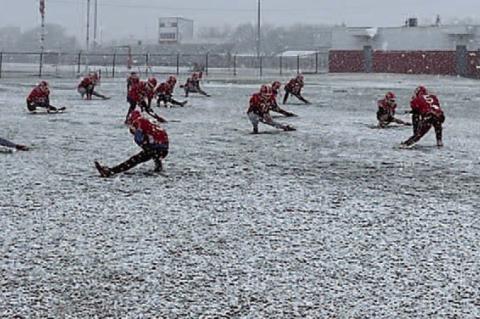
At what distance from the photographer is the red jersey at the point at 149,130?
13.7 metres

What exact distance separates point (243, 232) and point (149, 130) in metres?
4.65

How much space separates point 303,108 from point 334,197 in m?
18.6

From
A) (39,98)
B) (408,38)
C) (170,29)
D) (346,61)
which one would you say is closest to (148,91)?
(39,98)

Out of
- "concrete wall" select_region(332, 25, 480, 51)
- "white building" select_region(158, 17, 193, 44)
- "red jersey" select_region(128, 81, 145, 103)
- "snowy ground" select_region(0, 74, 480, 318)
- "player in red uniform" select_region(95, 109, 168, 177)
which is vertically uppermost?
"white building" select_region(158, 17, 193, 44)

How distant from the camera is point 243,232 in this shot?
9.53 meters

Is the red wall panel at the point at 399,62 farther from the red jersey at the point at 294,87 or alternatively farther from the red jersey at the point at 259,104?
the red jersey at the point at 259,104

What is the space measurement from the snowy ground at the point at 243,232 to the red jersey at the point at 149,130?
633 millimetres

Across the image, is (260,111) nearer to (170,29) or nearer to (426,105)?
(426,105)

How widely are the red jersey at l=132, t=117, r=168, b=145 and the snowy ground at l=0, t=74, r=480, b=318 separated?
633 mm

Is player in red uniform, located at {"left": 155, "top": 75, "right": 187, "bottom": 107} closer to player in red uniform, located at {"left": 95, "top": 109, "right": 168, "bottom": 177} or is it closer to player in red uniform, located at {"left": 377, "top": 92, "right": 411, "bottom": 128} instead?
player in red uniform, located at {"left": 377, "top": 92, "right": 411, "bottom": 128}

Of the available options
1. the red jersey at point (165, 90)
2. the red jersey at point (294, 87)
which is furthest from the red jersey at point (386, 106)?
the red jersey at point (165, 90)

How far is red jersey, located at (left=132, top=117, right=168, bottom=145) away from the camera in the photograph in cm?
1366

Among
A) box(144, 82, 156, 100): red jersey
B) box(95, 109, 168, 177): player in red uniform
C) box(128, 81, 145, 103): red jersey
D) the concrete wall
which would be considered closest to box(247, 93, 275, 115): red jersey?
box(128, 81, 145, 103): red jersey

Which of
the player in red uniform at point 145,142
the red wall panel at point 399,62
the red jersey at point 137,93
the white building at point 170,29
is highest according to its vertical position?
the white building at point 170,29
